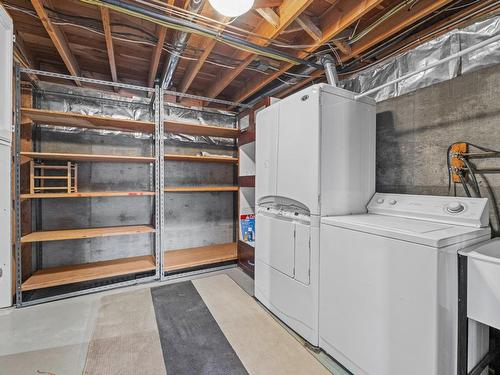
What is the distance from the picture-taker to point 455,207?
142 cm

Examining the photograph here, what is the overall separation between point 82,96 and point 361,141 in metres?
3.04

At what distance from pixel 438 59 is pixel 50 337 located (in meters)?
3.60

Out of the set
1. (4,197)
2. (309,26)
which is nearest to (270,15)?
(309,26)

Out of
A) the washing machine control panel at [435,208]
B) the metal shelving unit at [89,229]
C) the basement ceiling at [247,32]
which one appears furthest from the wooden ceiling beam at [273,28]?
the washing machine control panel at [435,208]

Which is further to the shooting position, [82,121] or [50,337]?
[82,121]

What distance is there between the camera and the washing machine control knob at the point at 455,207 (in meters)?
1.41

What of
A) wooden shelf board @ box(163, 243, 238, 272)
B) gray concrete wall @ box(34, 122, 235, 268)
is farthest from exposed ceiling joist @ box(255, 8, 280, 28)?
wooden shelf board @ box(163, 243, 238, 272)

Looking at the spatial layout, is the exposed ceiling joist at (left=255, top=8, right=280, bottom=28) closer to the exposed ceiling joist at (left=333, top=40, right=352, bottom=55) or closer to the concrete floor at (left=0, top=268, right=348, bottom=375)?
the exposed ceiling joist at (left=333, top=40, right=352, bottom=55)

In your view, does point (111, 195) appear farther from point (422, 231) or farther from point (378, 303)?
point (422, 231)

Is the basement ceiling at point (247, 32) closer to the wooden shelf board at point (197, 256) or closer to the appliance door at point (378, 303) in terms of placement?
the appliance door at point (378, 303)

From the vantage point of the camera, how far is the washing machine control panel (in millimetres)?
1343

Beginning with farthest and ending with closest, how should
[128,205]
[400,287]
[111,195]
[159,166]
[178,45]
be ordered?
1. [128,205]
2. [159,166]
3. [111,195]
4. [178,45]
5. [400,287]

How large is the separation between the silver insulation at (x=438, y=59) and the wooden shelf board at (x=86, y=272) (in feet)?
10.1

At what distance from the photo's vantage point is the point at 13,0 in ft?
5.80
